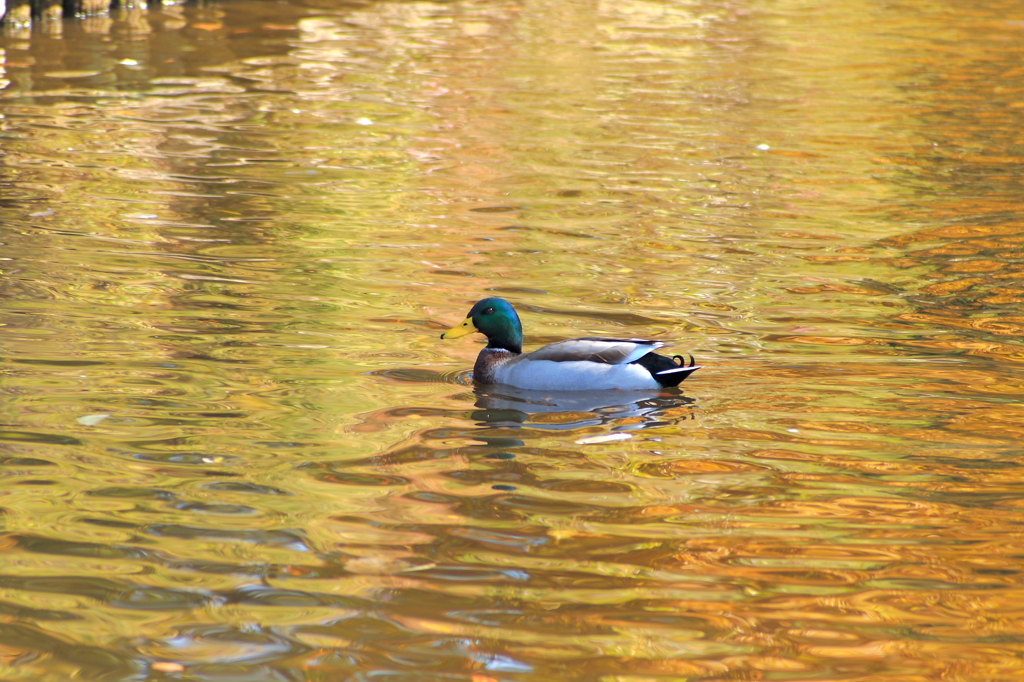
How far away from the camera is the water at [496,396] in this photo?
4.11m

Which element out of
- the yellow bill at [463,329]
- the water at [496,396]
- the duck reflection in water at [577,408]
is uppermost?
the yellow bill at [463,329]

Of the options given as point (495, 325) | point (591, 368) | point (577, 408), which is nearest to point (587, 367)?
point (591, 368)

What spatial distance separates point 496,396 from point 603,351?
599mm

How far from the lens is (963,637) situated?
4117mm

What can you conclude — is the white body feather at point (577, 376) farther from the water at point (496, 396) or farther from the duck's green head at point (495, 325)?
the duck's green head at point (495, 325)

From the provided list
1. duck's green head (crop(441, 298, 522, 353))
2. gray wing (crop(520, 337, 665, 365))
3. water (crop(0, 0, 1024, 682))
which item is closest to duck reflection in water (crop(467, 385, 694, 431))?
water (crop(0, 0, 1024, 682))

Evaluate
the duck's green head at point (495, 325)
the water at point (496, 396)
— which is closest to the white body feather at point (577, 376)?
the water at point (496, 396)

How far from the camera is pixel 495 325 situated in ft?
22.4

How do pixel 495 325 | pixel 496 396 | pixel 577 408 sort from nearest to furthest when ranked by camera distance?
pixel 577 408
pixel 496 396
pixel 495 325

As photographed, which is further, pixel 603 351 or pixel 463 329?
pixel 463 329

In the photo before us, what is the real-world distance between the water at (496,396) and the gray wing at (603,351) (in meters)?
0.25

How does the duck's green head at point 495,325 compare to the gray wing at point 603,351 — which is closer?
the gray wing at point 603,351

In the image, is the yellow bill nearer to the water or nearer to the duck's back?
the water

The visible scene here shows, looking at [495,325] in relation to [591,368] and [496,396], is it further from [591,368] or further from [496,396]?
[591,368]
